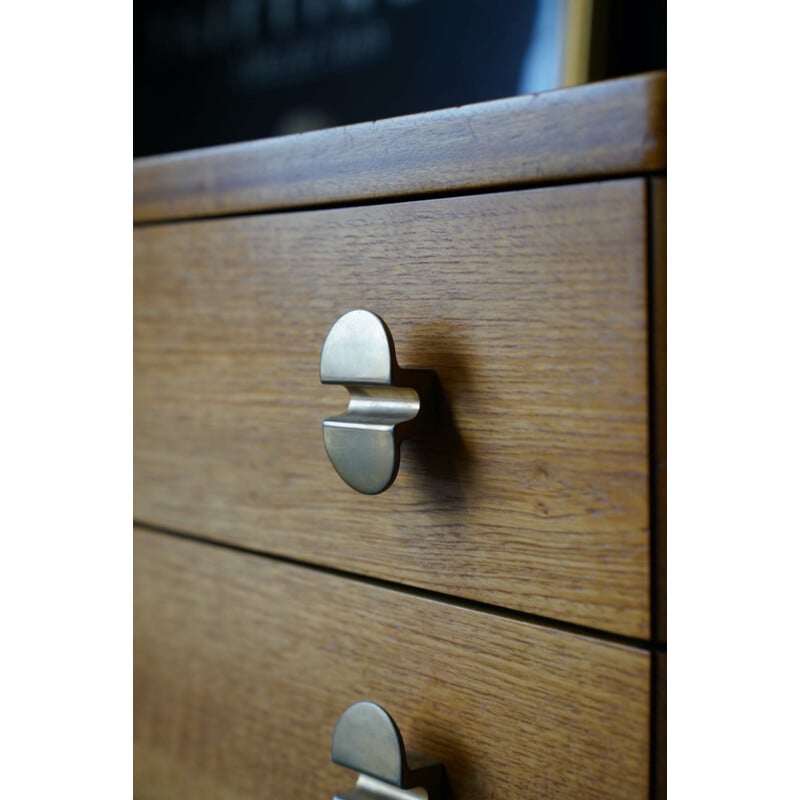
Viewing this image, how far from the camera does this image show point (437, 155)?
359 millimetres

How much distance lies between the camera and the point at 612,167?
308mm

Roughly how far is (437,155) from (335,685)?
22cm

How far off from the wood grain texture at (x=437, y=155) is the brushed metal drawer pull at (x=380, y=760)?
199 millimetres

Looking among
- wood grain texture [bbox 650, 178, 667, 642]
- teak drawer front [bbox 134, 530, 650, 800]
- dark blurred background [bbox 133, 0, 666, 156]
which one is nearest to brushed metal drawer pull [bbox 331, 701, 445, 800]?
teak drawer front [bbox 134, 530, 650, 800]

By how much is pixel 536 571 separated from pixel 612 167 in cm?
14

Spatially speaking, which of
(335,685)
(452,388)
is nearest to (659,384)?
(452,388)

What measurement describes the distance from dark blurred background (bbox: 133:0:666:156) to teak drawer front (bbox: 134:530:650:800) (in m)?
0.28

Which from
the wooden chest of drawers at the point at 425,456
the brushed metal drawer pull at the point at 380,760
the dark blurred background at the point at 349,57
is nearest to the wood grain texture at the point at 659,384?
the wooden chest of drawers at the point at 425,456

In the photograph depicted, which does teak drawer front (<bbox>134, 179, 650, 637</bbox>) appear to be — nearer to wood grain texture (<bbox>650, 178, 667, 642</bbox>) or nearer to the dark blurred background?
wood grain texture (<bbox>650, 178, 667, 642</bbox>)

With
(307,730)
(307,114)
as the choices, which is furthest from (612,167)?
(307,114)

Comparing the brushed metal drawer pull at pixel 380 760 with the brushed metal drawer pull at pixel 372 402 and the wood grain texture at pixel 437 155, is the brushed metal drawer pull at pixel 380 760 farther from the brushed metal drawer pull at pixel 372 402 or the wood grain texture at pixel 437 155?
the wood grain texture at pixel 437 155

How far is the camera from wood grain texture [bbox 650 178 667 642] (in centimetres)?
30

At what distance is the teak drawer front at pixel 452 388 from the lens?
0.31 meters
